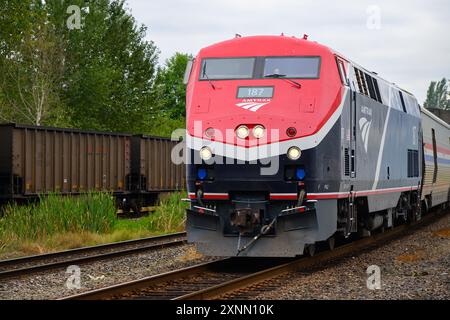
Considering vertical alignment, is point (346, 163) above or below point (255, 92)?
below

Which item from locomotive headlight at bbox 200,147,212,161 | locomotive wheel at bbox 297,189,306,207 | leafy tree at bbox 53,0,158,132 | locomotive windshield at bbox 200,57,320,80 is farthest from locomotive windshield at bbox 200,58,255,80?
leafy tree at bbox 53,0,158,132

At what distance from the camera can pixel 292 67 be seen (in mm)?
11859

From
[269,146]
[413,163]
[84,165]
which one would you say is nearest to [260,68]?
[269,146]

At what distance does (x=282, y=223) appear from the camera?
11227 mm

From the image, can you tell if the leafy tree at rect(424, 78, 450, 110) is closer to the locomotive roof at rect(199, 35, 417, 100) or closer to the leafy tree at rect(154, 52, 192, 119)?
the leafy tree at rect(154, 52, 192, 119)

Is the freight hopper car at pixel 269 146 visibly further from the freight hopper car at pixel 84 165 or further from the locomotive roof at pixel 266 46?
the freight hopper car at pixel 84 165

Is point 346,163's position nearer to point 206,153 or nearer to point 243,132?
point 243,132

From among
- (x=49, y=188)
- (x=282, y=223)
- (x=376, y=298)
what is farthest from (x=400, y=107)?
(x=49, y=188)

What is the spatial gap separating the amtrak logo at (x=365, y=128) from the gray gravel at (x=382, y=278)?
2.06 meters

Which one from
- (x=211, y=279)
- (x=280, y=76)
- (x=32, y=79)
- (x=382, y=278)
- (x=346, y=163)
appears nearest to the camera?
(x=382, y=278)

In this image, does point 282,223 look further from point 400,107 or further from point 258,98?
point 400,107

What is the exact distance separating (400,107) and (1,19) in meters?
18.2

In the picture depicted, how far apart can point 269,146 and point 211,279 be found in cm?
210

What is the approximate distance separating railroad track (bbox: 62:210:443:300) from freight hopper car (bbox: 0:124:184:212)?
6.83m
